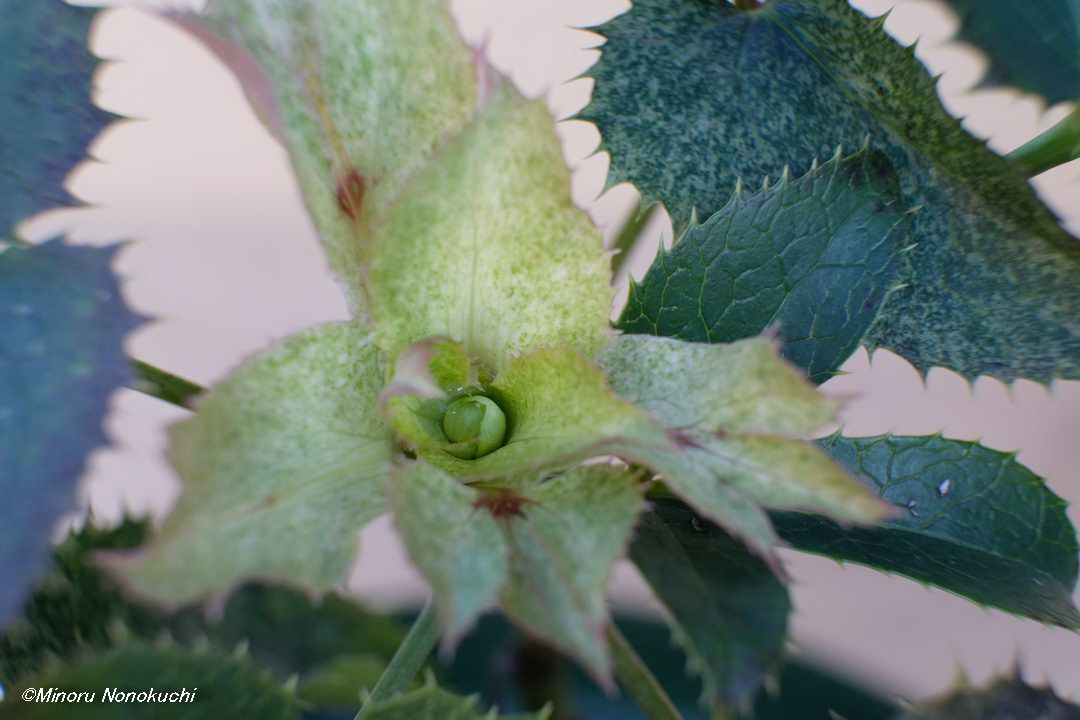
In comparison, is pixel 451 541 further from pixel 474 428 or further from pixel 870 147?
pixel 870 147

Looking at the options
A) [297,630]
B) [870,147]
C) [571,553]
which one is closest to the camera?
[571,553]

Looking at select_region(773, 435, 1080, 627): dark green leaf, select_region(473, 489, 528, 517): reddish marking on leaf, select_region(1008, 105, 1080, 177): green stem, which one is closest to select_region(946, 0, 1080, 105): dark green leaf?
select_region(1008, 105, 1080, 177): green stem

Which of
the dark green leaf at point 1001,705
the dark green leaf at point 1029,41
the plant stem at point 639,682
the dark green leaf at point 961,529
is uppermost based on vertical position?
the dark green leaf at point 1029,41

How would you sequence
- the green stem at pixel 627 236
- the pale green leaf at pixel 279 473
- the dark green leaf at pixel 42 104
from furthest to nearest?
the green stem at pixel 627 236 → the dark green leaf at pixel 42 104 → the pale green leaf at pixel 279 473

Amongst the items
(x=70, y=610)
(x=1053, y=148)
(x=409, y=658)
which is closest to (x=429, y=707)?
(x=409, y=658)

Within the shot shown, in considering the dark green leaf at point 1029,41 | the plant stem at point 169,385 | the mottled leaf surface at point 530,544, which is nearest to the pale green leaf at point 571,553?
the mottled leaf surface at point 530,544

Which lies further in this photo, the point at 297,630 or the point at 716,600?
the point at 297,630

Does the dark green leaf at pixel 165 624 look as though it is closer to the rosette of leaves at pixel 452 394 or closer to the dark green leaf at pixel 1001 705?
the rosette of leaves at pixel 452 394
